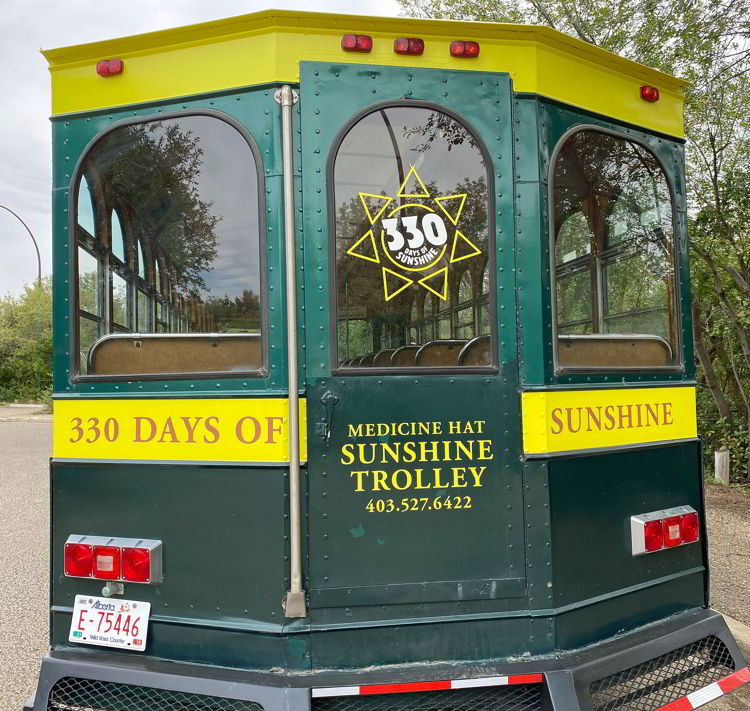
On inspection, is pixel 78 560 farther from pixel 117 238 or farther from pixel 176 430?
pixel 117 238

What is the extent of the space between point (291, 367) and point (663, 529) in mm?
1670

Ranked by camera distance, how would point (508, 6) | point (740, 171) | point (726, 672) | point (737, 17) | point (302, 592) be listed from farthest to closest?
point (508, 6) → point (740, 171) → point (737, 17) → point (726, 672) → point (302, 592)

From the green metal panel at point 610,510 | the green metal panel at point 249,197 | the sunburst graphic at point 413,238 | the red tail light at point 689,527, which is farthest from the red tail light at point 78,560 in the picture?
the red tail light at point 689,527

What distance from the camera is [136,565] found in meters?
2.30

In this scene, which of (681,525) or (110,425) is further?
(681,525)

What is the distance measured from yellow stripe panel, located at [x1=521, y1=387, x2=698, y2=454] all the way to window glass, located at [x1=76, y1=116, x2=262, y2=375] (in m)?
1.05

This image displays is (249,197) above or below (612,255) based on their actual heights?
above

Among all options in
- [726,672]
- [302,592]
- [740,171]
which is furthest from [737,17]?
[302,592]

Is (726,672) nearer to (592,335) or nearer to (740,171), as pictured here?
(592,335)

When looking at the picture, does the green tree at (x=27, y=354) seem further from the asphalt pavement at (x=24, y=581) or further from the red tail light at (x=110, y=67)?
the red tail light at (x=110, y=67)

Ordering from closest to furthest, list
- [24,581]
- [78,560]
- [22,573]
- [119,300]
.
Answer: [78,560]
[119,300]
[24,581]
[22,573]

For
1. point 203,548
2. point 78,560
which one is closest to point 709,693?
point 203,548

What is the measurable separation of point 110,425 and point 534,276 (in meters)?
1.67

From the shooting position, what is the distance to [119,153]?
7.97 ft
